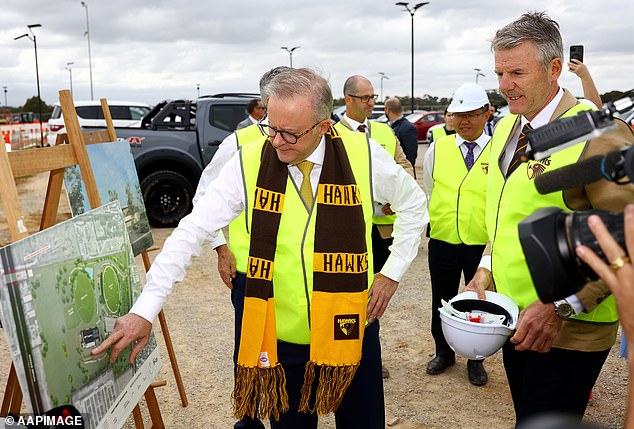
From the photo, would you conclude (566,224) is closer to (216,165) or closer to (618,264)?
(618,264)

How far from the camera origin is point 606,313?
6.98ft

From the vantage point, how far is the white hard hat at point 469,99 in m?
4.25

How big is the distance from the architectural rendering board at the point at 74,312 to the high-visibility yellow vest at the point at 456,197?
227cm

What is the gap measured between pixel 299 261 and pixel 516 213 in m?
0.82

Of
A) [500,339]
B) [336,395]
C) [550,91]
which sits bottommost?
[336,395]

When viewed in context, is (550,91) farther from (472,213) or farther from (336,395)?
(472,213)

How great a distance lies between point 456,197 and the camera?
414 cm

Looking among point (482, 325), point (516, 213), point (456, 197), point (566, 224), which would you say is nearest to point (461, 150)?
point (456, 197)

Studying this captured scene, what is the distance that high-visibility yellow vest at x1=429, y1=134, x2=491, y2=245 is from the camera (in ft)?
13.1

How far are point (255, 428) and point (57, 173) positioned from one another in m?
1.71

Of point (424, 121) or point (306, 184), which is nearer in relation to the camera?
point (306, 184)

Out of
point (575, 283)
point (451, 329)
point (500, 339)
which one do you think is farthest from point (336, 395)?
point (575, 283)

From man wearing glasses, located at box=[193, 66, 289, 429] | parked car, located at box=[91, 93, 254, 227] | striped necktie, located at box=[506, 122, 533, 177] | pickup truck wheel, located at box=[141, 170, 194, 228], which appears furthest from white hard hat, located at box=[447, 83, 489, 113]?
pickup truck wheel, located at box=[141, 170, 194, 228]

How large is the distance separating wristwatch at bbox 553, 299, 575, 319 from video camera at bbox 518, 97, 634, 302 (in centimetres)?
95
